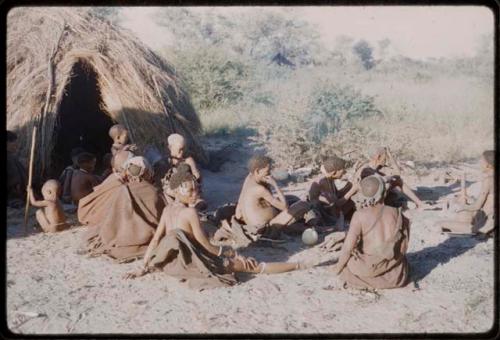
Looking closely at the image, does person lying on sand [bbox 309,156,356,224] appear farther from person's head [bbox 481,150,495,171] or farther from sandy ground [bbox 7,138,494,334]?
person's head [bbox 481,150,495,171]

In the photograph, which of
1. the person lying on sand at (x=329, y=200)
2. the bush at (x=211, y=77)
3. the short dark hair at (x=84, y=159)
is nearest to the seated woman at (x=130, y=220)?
the short dark hair at (x=84, y=159)

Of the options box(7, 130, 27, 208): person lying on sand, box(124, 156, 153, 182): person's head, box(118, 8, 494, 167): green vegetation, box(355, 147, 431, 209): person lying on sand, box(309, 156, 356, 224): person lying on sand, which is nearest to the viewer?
box(124, 156, 153, 182): person's head

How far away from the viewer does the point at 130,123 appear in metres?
7.82

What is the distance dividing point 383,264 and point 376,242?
0.65ft

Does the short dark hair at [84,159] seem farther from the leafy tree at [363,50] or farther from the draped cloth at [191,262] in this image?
the leafy tree at [363,50]

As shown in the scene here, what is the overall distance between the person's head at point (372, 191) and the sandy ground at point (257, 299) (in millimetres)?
769

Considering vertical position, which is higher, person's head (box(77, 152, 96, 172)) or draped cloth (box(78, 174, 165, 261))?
person's head (box(77, 152, 96, 172))

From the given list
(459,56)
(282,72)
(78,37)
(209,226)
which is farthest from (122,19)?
(209,226)

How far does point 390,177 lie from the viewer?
6652 millimetres

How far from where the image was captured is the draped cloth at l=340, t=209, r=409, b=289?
4.34 meters

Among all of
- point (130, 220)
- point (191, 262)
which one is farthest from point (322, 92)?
point (191, 262)

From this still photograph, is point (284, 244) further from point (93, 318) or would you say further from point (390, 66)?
point (390, 66)

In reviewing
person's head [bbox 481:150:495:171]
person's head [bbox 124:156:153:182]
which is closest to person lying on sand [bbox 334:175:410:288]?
person's head [bbox 481:150:495:171]

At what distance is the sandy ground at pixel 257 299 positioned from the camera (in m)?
4.00
